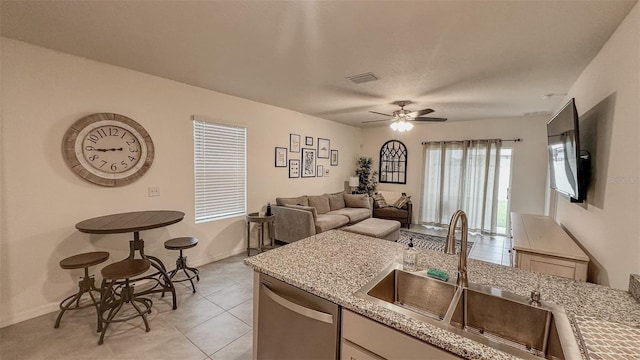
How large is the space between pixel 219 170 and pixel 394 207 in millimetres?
4071

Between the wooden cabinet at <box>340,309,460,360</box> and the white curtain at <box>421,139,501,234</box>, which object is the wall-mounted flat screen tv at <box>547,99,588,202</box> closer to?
the wooden cabinet at <box>340,309,460,360</box>

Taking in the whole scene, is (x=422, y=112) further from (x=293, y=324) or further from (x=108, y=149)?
(x=108, y=149)

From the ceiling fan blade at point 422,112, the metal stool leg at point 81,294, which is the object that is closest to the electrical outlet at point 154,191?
the metal stool leg at point 81,294

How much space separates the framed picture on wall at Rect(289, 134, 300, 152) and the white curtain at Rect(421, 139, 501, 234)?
3.19 metres

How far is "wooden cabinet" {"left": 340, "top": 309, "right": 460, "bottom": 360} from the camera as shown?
36.3 inches

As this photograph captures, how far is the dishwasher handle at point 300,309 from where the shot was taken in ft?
3.82

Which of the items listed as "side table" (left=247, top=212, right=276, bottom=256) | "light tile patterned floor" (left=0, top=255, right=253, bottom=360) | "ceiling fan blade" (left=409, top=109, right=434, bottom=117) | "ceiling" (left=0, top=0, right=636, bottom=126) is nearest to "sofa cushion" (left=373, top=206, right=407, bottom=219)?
"ceiling fan blade" (left=409, top=109, right=434, bottom=117)

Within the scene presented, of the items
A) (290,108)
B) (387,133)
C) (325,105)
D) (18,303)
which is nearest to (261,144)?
(290,108)

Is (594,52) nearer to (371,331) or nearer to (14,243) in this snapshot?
(371,331)

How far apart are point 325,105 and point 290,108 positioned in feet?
2.45

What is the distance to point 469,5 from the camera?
5.45 feet

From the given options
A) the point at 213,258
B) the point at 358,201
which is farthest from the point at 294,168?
the point at 213,258

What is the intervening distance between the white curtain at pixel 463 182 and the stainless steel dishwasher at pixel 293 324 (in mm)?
5599

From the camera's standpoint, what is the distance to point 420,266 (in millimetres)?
1506
